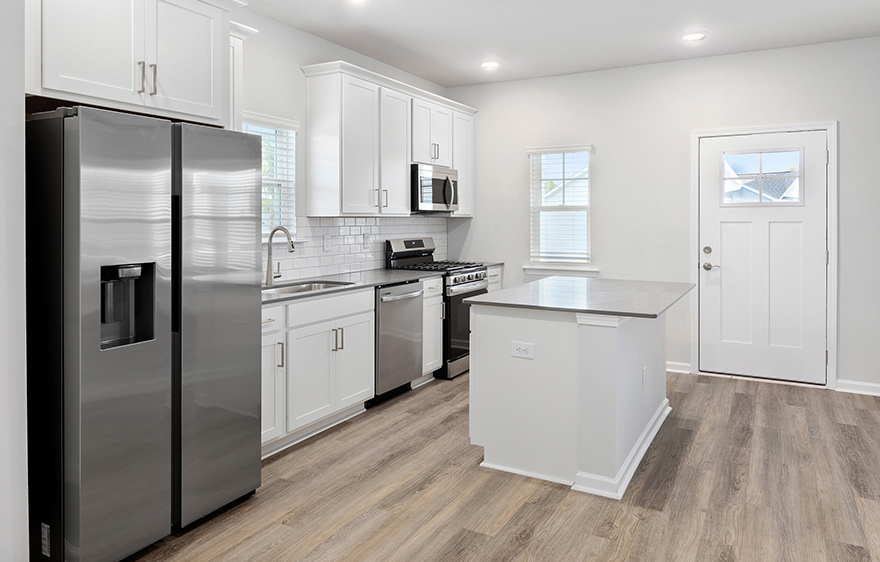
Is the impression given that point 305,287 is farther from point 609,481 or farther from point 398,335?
point 609,481

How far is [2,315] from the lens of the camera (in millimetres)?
1749

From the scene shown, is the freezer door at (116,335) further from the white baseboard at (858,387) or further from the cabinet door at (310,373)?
the white baseboard at (858,387)

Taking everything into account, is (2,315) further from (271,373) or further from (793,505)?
(793,505)

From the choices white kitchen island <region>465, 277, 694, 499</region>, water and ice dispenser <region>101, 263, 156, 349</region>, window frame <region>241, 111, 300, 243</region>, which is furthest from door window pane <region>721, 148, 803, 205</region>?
water and ice dispenser <region>101, 263, 156, 349</region>

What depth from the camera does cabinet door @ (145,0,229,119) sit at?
8.42ft

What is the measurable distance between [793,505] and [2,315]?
10.6 ft

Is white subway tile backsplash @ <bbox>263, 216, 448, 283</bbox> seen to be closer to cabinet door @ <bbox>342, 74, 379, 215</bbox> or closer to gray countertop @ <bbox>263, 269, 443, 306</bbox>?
gray countertop @ <bbox>263, 269, 443, 306</bbox>

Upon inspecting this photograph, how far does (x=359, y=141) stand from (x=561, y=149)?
211 cm

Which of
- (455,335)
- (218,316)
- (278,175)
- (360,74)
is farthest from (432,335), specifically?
(218,316)

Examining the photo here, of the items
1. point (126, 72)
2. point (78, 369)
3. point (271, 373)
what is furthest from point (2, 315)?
point (271, 373)

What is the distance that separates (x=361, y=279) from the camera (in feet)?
14.1

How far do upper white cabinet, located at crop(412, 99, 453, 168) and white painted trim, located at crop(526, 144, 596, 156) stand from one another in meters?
0.81

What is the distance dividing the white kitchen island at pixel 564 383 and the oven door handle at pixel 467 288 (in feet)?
5.22

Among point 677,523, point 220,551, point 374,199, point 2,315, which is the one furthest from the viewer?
point 374,199
